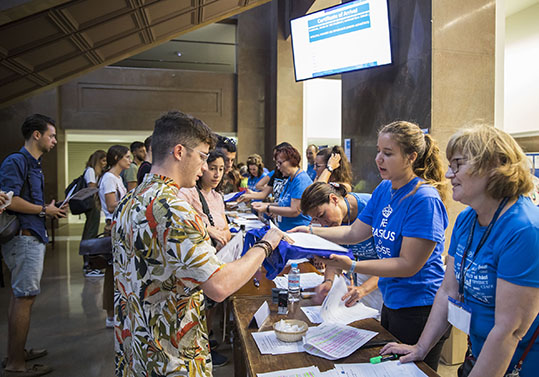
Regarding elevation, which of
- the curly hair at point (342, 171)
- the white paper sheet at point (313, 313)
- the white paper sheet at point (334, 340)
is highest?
the curly hair at point (342, 171)

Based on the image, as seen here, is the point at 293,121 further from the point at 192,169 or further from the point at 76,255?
the point at 192,169

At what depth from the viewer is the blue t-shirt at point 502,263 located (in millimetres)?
1023

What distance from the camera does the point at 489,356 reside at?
1.07m

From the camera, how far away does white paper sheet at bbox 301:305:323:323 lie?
5.63 ft

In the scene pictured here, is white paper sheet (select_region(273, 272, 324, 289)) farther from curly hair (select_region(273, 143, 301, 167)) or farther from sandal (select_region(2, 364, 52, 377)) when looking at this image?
sandal (select_region(2, 364, 52, 377))

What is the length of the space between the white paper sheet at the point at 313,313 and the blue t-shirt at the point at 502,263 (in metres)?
0.66

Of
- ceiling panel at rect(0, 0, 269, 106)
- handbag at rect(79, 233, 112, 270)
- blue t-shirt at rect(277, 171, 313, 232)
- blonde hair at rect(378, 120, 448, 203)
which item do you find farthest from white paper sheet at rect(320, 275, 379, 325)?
ceiling panel at rect(0, 0, 269, 106)

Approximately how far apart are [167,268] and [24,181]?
90.2 inches

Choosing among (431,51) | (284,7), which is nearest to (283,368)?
(431,51)

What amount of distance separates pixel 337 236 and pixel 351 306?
17.2 inches

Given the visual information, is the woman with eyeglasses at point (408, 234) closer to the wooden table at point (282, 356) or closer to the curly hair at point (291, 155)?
the wooden table at point (282, 356)

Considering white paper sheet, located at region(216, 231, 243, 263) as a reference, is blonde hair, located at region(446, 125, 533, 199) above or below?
above

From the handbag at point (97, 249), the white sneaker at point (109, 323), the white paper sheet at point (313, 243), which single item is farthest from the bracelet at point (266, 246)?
the white sneaker at point (109, 323)

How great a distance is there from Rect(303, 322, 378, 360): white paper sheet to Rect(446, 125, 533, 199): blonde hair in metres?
0.74
